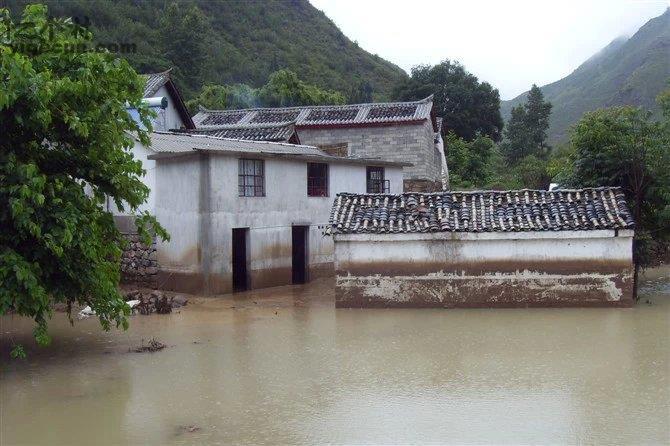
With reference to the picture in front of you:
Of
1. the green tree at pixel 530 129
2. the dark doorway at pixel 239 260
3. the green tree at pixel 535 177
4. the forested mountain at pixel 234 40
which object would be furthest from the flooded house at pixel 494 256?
the forested mountain at pixel 234 40

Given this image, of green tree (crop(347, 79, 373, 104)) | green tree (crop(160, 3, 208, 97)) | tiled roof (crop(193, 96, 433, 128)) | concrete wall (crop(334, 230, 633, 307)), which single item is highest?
green tree (crop(160, 3, 208, 97))

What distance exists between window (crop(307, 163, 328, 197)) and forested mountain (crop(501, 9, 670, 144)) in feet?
101

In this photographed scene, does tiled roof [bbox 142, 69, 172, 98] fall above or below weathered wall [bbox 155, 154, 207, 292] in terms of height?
above

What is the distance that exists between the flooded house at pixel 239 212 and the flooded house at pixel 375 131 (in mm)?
7577

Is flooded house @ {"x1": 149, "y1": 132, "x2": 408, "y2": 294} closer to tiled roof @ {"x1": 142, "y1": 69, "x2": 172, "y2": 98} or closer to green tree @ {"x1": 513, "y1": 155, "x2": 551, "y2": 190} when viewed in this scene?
tiled roof @ {"x1": 142, "y1": 69, "x2": 172, "y2": 98}

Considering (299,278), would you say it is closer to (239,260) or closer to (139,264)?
(239,260)

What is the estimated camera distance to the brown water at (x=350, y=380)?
7129 millimetres

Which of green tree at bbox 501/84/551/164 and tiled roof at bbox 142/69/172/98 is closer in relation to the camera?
tiled roof at bbox 142/69/172/98

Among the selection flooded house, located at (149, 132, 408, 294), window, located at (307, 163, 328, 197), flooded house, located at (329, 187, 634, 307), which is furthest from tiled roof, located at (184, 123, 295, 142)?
flooded house, located at (329, 187, 634, 307)

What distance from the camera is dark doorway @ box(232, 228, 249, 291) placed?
18244mm

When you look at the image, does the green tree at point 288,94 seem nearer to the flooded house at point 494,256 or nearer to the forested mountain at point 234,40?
the forested mountain at point 234,40

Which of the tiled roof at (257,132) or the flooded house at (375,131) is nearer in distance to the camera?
the tiled roof at (257,132)

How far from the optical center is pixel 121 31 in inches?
1871

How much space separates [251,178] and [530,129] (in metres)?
32.7
